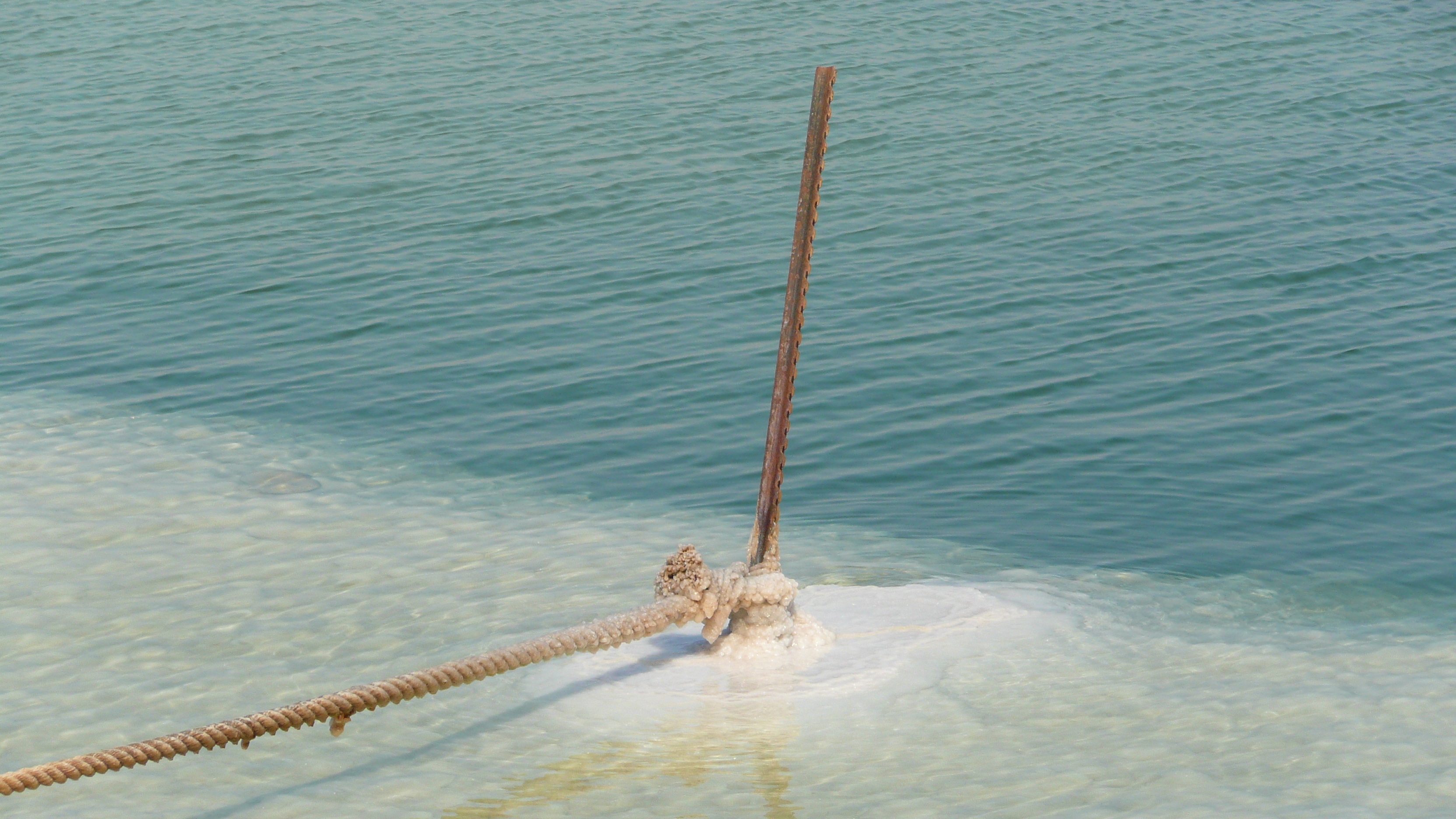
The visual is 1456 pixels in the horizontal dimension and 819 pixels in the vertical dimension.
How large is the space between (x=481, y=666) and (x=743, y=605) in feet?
4.49

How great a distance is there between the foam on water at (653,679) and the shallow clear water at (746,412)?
0.09ft

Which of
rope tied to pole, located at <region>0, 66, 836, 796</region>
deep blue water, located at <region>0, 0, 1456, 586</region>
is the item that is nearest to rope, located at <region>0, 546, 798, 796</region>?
rope tied to pole, located at <region>0, 66, 836, 796</region>

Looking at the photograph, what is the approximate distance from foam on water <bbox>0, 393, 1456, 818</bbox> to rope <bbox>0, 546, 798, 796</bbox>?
1.26 feet

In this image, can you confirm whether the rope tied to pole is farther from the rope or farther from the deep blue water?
the deep blue water

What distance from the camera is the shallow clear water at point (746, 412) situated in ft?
20.1

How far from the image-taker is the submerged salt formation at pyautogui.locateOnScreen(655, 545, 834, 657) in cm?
614

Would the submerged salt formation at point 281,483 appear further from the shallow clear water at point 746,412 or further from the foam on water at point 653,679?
the foam on water at point 653,679

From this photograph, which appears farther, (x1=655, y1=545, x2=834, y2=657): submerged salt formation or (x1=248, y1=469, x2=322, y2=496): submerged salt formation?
(x1=248, y1=469, x2=322, y2=496): submerged salt formation

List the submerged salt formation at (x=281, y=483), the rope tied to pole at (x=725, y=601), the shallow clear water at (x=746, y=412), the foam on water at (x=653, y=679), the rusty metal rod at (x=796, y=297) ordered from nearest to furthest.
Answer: the rope tied to pole at (x=725, y=601)
the foam on water at (x=653, y=679)
the rusty metal rod at (x=796, y=297)
the shallow clear water at (x=746, y=412)
the submerged salt formation at (x=281, y=483)

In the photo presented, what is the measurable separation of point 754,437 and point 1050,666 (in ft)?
13.6

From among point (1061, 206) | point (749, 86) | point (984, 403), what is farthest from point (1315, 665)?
point (749, 86)

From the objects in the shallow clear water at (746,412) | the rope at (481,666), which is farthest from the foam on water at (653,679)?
the rope at (481,666)

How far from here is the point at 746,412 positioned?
10984 millimetres

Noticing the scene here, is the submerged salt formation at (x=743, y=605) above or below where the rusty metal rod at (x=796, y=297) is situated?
below
